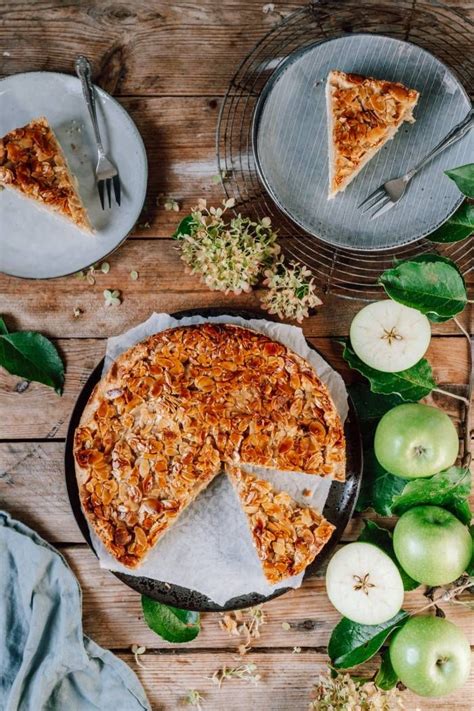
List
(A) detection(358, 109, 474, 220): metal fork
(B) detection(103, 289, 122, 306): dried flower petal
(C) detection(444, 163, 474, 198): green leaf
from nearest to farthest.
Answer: (C) detection(444, 163, 474, 198): green leaf, (A) detection(358, 109, 474, 220): metal fork, (B) detection(103, 289, 122, 306): dried flower petal

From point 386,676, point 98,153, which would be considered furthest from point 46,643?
point 98,153

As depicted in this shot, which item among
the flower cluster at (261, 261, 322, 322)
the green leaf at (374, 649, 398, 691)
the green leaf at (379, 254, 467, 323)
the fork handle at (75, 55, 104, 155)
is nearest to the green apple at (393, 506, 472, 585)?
the green leaf at (374, 649, 398, 691)

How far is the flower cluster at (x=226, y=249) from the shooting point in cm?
241

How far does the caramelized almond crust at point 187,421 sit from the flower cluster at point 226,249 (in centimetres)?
22

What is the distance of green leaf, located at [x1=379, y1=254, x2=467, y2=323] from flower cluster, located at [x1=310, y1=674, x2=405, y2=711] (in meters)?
1.30

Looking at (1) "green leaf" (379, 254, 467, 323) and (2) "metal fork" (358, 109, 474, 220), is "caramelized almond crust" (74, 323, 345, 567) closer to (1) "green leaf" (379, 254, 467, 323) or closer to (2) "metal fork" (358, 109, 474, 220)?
(1) "green leaf" (379, 254, 467, 323)

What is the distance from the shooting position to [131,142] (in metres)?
2.49

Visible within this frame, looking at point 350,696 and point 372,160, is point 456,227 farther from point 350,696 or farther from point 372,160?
point 350,696

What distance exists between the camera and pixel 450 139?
241 centimetres

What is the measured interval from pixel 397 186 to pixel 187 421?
3.44 ft

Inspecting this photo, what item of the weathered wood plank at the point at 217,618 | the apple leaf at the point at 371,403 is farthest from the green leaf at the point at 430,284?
the weathered wood plank at the point at 217,618

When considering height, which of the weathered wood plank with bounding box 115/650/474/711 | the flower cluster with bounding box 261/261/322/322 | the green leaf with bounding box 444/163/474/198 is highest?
the green leaf with bounding box 444/163/474/198

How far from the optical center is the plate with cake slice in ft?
8.09

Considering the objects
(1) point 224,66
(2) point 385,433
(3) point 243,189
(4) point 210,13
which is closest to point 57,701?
(2) point 385,433
